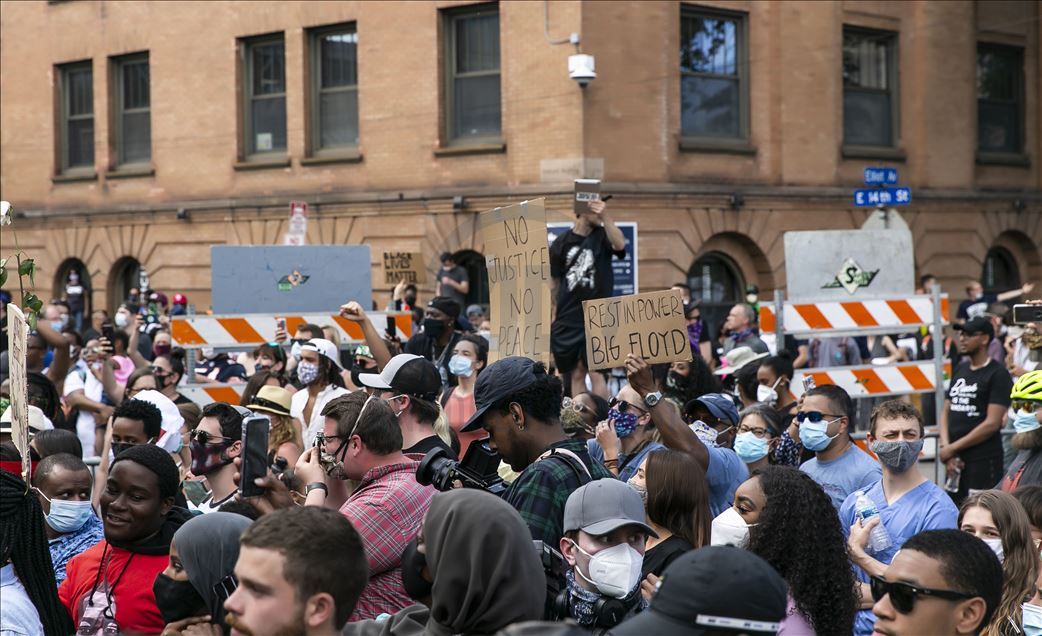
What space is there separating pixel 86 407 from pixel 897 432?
7.06m

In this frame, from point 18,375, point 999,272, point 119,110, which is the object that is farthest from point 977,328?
point 119,110

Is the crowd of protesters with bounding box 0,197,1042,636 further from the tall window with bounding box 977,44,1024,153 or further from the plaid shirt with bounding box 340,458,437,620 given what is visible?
the tall window with bounding box 977,44,1024,153

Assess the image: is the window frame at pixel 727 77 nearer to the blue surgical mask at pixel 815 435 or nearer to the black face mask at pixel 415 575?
the blue surgical mask at pixel 815 435

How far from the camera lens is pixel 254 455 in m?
5.09

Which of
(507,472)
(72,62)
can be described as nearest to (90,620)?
(507,472)

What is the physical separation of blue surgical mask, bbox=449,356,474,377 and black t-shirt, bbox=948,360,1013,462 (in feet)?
13.1

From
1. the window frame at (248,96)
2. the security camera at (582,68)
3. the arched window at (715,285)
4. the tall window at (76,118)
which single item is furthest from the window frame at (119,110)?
the arched window at (715,285)

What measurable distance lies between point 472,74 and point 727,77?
4.26 meters

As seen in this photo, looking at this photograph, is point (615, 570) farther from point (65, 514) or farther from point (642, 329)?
point (642, 329)

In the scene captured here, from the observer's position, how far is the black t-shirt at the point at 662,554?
524cm

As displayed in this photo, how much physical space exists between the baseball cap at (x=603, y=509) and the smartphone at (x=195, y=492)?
2.99m

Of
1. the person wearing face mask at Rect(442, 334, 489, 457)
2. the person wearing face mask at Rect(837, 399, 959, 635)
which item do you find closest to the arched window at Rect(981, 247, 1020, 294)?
the person wearing face mask at Rect(442, 334, 489, 457)

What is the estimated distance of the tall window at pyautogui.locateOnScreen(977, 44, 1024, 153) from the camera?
26.6m

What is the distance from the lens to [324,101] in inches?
963
